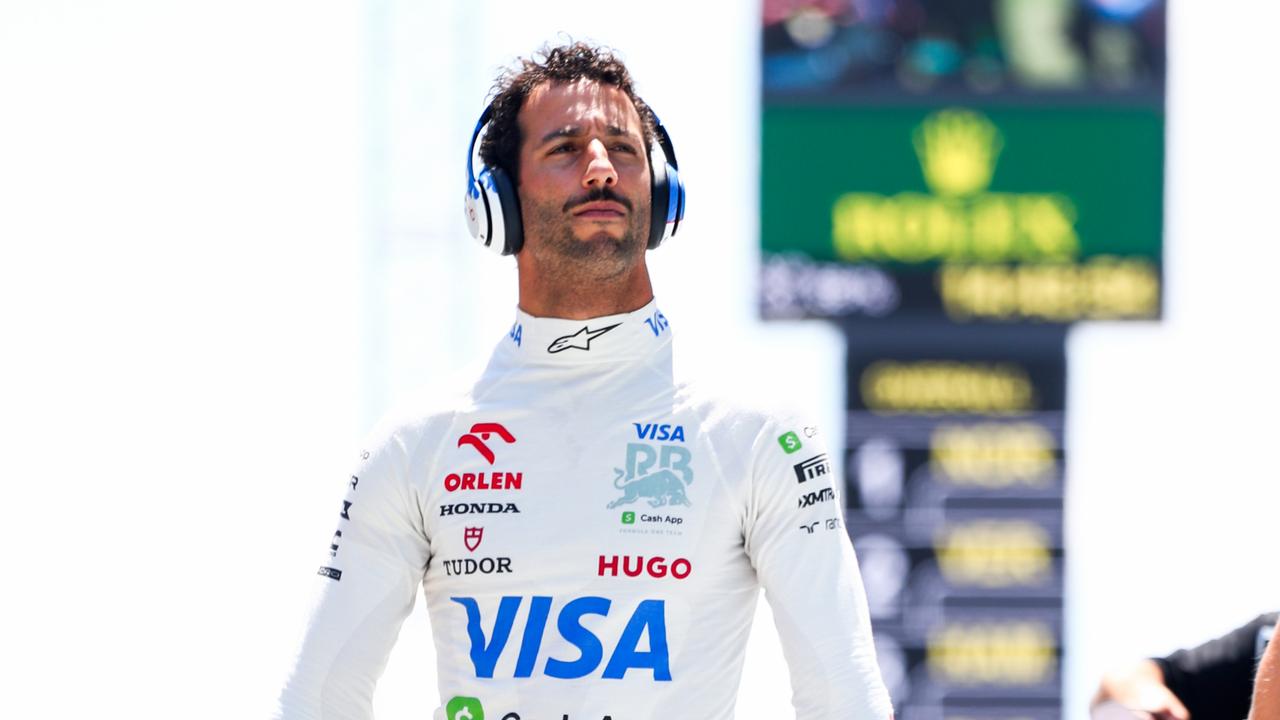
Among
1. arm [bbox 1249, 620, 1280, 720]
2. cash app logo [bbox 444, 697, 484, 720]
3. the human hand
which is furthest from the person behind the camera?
the human hand

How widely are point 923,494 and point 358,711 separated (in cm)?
576

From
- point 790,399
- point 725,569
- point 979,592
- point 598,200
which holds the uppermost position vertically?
point 598,200

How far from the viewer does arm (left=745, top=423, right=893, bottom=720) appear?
2584mm

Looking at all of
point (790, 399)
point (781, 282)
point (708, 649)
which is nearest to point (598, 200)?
point (790, 399)

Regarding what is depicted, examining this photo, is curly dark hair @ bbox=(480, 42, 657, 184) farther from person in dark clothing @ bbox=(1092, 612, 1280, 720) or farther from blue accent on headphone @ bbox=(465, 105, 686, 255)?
person in dark clothing @ bbox=(1092, 612, 1280, 720)

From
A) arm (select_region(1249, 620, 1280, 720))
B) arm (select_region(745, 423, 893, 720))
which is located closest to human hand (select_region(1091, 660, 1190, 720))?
arm (select_region(1249, 620, 1280, 720))

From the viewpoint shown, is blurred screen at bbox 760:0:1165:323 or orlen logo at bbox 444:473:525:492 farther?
blurred screen at bbox 760:0:1165:323

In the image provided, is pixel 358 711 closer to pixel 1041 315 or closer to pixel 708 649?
pixel 708 649

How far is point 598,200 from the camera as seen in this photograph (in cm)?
277

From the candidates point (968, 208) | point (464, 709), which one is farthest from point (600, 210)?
point (968, 208)

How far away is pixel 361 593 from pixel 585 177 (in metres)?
0.68

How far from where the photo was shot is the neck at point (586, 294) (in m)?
2.85

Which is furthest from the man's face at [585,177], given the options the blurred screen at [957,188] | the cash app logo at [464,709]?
the blurred screen at [957,188]

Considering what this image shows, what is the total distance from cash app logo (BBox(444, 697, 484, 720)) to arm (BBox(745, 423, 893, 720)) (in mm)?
437
